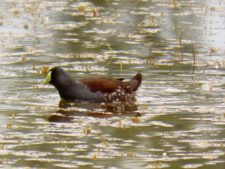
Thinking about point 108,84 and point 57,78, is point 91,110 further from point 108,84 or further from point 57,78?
point 57,78

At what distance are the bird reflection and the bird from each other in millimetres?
106

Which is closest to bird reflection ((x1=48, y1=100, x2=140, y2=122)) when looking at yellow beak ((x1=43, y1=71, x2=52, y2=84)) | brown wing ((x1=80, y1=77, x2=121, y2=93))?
brown wing ((x1=80, y1=77, x2=121, y2=93))

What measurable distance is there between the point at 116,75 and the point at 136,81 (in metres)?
1.19

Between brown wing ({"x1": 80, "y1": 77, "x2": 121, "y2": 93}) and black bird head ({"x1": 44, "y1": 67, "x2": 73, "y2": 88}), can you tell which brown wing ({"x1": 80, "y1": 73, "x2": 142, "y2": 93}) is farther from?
black bird head ({"x1": 44, "y1": 67, "x2": 73, "y2": 88})

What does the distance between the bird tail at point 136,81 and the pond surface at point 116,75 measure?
5.7 inches

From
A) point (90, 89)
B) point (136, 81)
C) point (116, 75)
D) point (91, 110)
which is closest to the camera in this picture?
point (91, 110)

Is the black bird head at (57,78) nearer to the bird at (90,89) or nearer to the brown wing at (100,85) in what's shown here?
the bird at (90,89)

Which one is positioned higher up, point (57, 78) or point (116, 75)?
point (57, 78)

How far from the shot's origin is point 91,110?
12.8 metres

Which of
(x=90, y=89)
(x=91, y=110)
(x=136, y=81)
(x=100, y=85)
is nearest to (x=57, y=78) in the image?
(x=90, y=89)

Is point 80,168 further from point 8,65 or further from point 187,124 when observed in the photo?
point 8,65

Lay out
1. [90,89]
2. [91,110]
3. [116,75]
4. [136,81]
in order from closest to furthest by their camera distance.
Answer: [91,110] < [90,89] < [136,81] < [116,75]

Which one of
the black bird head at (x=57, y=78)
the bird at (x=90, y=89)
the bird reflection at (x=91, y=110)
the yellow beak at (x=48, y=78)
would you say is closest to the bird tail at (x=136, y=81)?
the bird at (x=90, y=89)

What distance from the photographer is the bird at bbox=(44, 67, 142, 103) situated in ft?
44.0
